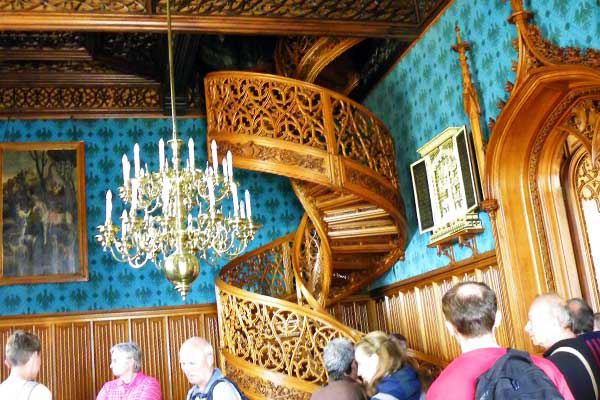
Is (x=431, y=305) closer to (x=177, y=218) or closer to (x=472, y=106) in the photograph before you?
(x=472, y=106)

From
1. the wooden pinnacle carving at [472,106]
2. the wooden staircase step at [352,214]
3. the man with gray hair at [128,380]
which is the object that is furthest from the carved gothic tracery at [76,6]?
the man with gray hair at [128,380]

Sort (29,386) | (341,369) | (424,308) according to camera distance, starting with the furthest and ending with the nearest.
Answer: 1. (424,308)
2. (341,369)
3. (29,386)

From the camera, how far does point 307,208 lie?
8.54m

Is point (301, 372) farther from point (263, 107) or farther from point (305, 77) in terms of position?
point (305, 77)

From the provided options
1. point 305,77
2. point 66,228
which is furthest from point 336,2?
point 66,228

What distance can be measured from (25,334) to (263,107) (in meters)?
4.95

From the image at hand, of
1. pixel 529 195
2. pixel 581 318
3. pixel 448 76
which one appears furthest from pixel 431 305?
pixel 581 318

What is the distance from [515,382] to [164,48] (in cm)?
874

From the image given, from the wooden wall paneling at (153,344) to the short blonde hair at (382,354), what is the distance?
20.9 ft

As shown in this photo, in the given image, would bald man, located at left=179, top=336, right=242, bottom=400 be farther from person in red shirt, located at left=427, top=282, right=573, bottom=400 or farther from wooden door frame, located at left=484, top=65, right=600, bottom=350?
wooden door frame, located at left=484, top=65, right=600, bottom=350

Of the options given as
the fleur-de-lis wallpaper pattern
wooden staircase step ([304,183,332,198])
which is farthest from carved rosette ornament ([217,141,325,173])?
the fleur-de-lis wallpaper pattern

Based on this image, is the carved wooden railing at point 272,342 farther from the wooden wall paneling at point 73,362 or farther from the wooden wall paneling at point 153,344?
the wooden wall paneling at point 73,362

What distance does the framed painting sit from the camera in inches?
377

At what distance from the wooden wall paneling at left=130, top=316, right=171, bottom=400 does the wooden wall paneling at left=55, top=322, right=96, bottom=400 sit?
0.67 metres
